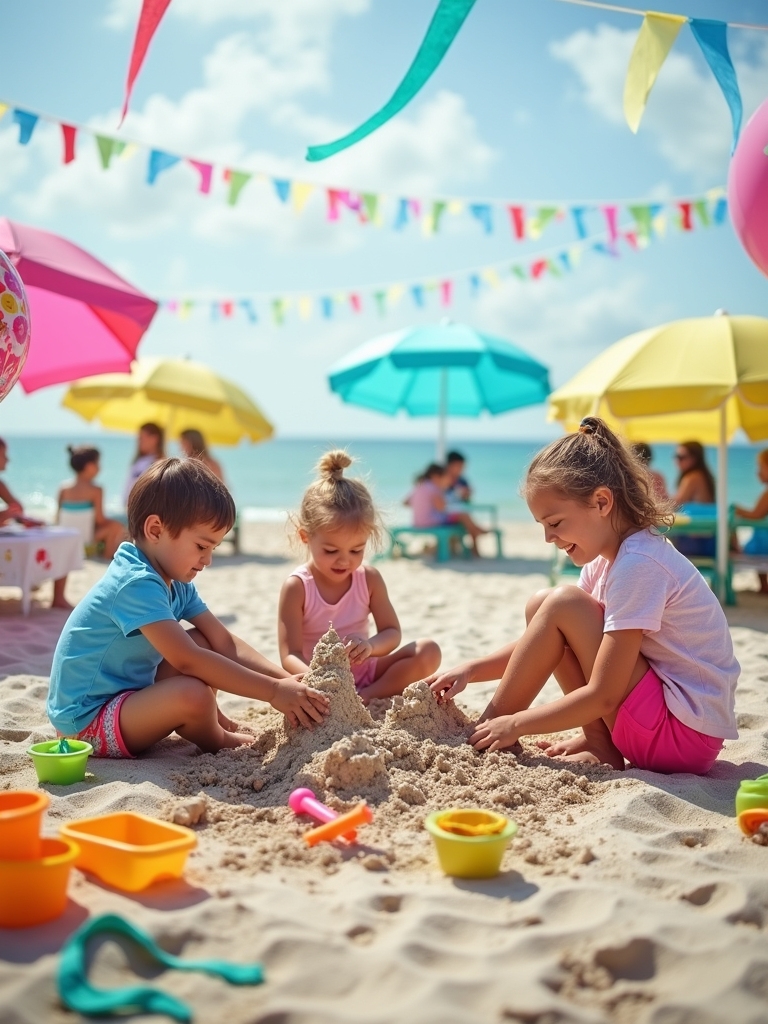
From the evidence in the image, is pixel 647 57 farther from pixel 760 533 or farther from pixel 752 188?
pixel 760 533

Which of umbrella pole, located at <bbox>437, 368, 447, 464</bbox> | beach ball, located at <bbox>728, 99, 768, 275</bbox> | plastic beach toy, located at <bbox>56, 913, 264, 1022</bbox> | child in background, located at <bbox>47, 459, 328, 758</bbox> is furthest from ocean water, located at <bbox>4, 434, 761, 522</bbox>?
plastic beach toy, located at <bbox>56, 913, 264, 1022</bbox>

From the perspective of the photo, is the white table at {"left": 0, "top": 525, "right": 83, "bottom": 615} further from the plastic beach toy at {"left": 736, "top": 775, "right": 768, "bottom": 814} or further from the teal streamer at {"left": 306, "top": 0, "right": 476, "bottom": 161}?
the plastic beach toy at {"left": 736, "top": 775, "right": 768, "bottom": 814}

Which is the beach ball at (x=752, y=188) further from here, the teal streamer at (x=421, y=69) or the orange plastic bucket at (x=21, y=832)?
the orange plastic bucket at (x=21, y=832)

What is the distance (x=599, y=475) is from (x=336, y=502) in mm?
1081

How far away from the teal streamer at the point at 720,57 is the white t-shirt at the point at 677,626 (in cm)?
233

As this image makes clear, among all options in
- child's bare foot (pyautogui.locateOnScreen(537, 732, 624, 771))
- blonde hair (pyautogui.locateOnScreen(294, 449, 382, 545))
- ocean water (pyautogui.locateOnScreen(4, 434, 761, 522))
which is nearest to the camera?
child's bare foot (pyautogui.locateOnScreen(537, 732, 624, 771))

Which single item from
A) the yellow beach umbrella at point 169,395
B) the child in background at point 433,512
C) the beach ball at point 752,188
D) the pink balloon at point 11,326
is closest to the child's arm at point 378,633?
the pink balloon at point 11,326

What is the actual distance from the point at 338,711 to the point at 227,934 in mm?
1096

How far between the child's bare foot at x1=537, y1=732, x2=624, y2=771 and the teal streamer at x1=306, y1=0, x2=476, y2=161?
8.21 feet

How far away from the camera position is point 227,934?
1.74 m

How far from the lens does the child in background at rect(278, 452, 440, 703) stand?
346cm

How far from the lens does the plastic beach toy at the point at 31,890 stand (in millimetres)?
1736

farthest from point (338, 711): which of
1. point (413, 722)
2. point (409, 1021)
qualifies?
point (409, 1021)

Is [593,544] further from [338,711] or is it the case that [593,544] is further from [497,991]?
[497,991]
